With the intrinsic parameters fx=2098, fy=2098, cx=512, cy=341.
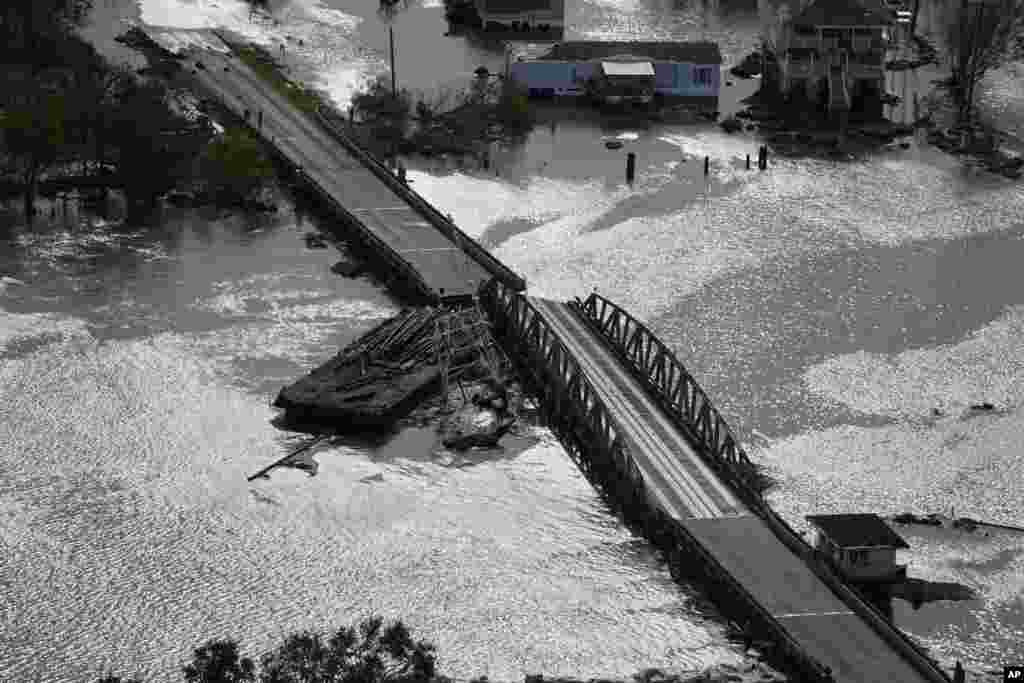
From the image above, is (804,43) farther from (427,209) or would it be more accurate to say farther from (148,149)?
(148,149)

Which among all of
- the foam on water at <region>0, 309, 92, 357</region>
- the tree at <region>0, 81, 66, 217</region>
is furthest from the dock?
the foam on water at <region>0, 309, 92, 357</region>

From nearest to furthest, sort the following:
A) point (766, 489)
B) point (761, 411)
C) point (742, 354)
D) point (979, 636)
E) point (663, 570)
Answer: point (979, 636), point (663, 570), point (766, 489), point (761, 411), point (742, 354)

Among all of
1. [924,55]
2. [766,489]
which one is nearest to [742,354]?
[766,489]

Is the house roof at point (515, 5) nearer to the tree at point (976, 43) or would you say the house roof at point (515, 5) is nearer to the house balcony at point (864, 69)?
the house balcony at point (864, 69)

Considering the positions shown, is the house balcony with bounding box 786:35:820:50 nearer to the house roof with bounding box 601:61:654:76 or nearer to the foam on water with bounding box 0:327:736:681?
the house roof with bounding box 601:61:654:76

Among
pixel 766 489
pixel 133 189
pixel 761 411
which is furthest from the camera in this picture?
pixel 133 189

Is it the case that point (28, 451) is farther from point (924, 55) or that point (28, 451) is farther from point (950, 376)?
point (924, 55)
